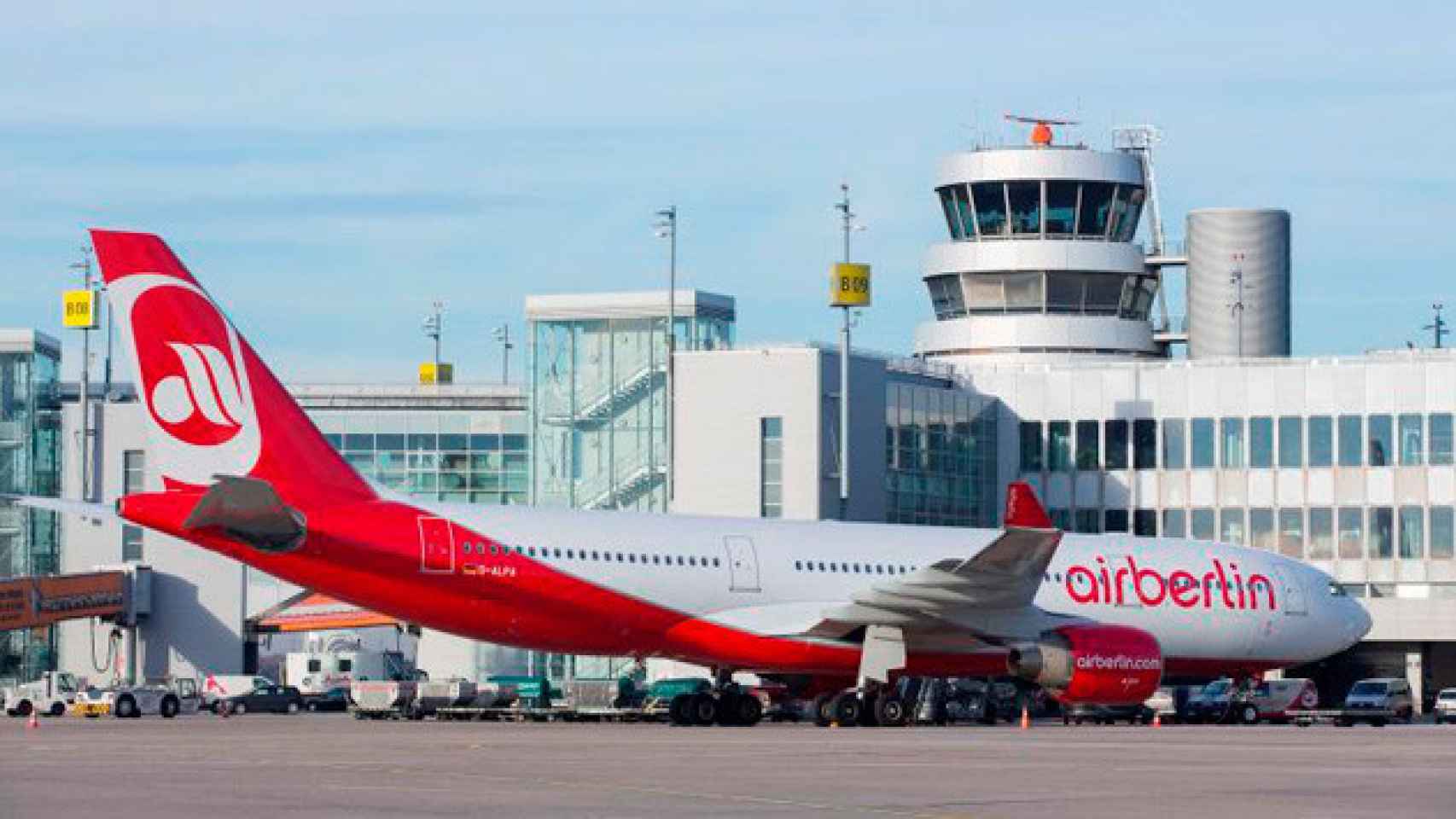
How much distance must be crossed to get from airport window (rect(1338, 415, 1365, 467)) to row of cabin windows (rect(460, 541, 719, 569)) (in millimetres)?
36372

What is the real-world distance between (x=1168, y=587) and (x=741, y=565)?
1099 cm

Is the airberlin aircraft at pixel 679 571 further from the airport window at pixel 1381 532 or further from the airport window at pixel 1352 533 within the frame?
the airport window at pixel 1381 532

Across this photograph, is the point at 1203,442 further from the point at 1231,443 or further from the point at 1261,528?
the point at 1261,528

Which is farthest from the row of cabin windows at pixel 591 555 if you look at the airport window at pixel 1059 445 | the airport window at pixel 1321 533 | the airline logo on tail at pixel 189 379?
the airport window at pixel 1059 445

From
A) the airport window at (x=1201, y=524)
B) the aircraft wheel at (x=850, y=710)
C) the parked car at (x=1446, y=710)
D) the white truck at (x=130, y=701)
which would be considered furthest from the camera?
the airport window at (x=1201, y=524)

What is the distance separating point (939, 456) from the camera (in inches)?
3238

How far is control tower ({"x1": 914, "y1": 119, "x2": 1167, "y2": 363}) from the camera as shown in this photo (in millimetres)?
91125

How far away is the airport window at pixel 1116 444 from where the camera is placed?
84.4m

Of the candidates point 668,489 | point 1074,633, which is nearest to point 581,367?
point 668,489

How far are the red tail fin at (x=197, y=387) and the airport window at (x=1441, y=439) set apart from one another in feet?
147

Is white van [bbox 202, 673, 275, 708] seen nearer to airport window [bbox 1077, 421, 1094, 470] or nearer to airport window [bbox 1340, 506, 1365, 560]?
airport window [bbox 1077, 421, 1094, 470]

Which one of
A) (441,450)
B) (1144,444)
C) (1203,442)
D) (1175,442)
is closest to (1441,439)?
(1203,442)

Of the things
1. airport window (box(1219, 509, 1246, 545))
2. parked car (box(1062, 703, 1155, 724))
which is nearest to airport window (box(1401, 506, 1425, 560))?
airport window (box(1219, 509, 1246, 545))

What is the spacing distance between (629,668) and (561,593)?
30.3 meters
